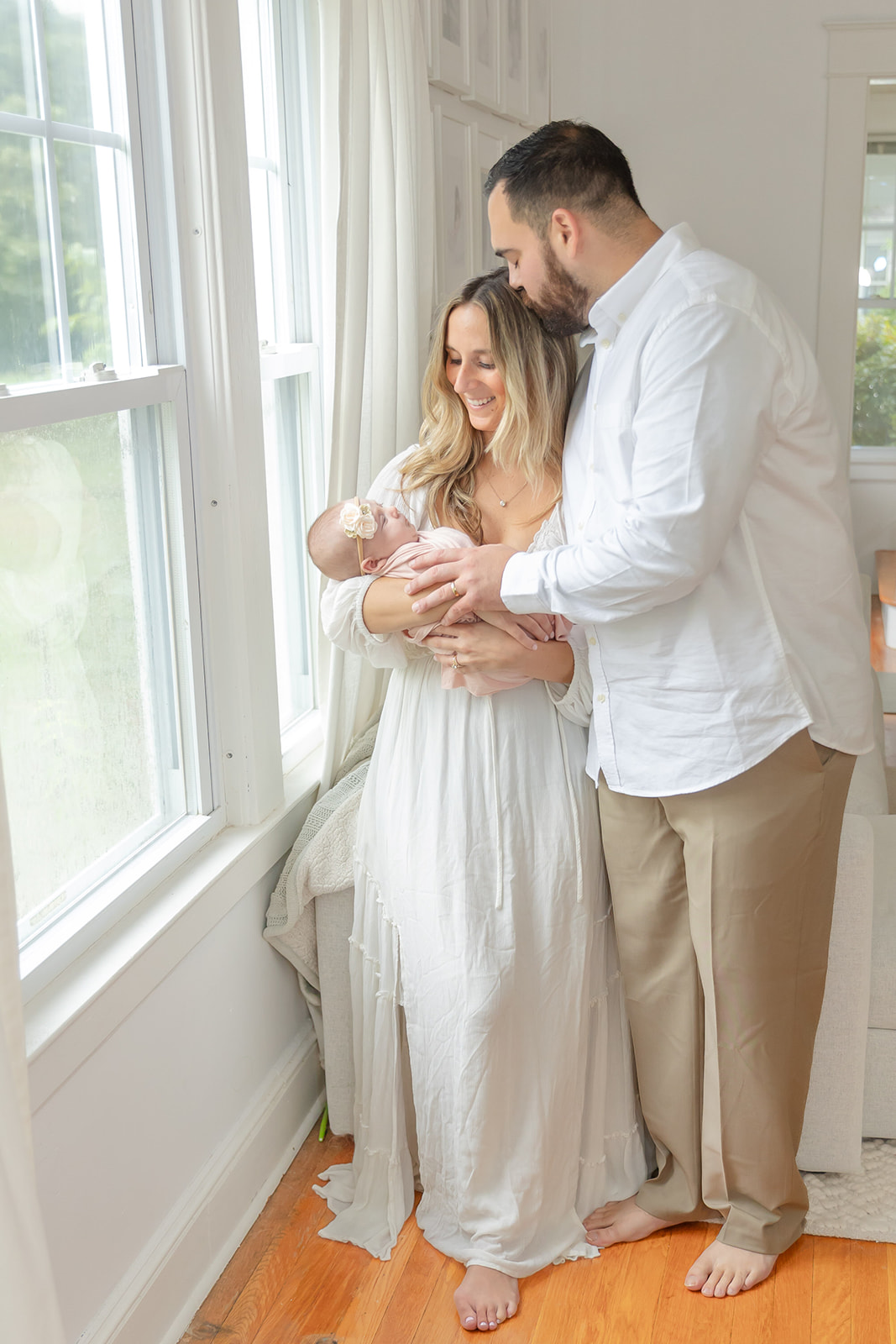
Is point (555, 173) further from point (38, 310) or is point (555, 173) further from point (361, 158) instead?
point (38, 310)

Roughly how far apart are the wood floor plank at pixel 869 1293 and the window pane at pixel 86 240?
1.89 m

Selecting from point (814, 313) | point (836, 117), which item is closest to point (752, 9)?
point (836, 117)

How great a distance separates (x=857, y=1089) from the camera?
217 cm

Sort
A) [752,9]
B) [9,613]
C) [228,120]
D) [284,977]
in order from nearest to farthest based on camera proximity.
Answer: [9,613] → [228,120] → [284,977] → [752,9]

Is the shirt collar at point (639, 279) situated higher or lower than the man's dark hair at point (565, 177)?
lower

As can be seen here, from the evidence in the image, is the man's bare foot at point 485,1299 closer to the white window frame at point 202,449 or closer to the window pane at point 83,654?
the white window frame at point 202,449

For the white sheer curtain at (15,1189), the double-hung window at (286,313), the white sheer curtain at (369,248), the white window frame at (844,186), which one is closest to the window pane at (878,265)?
the white window frame at (844,186)

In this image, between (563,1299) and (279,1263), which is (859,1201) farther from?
→ (279,1263)

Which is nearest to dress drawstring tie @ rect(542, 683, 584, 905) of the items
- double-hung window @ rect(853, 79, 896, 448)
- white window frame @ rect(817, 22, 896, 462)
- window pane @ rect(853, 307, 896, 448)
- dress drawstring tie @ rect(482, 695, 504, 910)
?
dress drawstring tie @ rect(482, 695, 504, 910)

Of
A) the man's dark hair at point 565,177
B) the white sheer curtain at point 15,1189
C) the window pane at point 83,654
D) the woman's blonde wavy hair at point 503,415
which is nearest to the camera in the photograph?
the white sheer curtain at point 15,1189

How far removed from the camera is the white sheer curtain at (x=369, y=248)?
2.14 meters

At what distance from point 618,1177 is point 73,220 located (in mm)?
1821

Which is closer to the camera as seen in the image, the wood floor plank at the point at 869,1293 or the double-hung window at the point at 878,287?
the wood floor plank at the point at 869,1293

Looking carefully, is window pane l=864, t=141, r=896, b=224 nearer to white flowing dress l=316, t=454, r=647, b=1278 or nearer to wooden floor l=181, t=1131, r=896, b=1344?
white flowing dress l=316, t=454, r=647, b=1278
